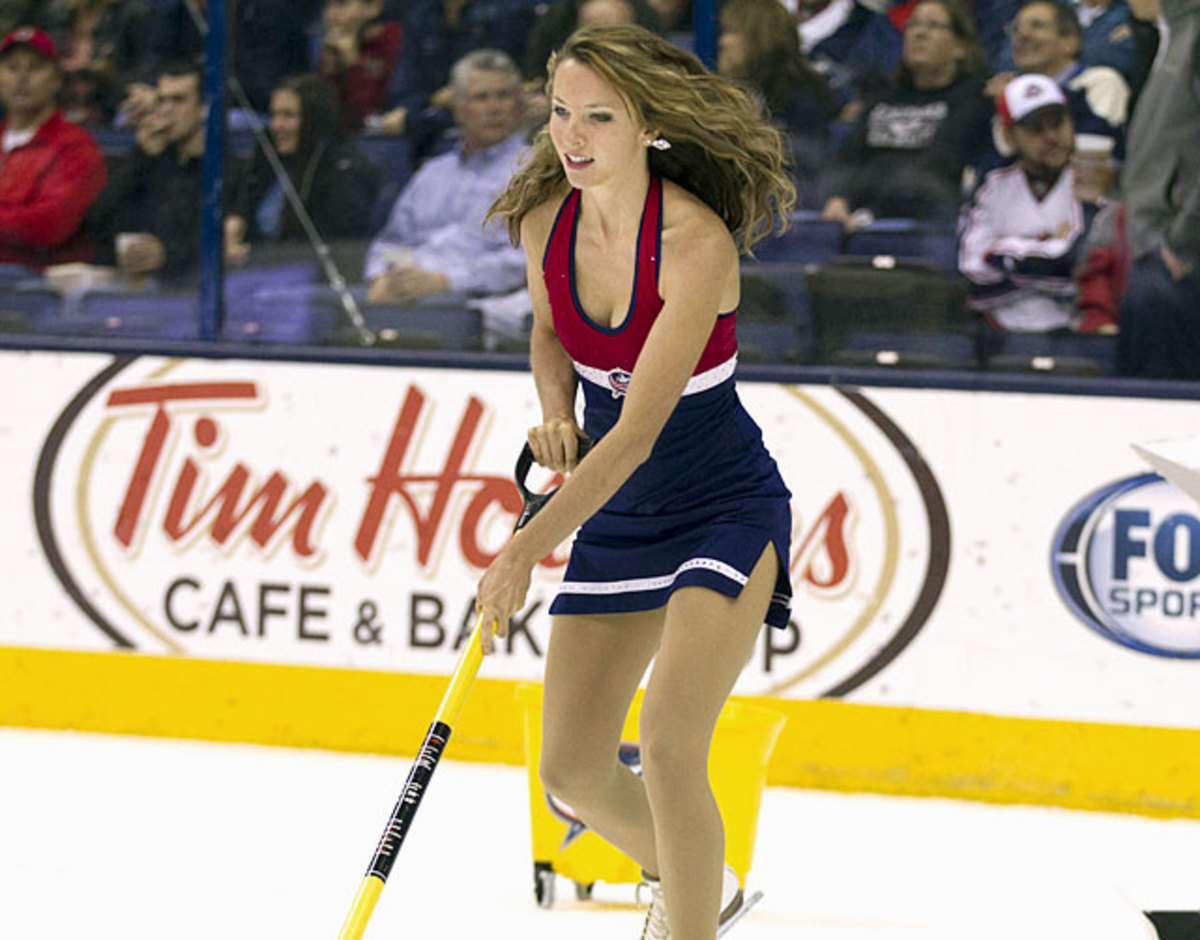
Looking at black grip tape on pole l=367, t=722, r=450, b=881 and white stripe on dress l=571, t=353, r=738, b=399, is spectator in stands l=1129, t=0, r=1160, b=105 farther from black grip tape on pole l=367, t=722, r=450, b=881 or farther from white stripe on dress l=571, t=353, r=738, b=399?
black grip tape on pole l=367, t=722, r=450, b=881

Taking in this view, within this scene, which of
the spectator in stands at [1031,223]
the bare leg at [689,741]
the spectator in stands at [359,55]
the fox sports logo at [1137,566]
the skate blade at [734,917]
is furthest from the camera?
the spectator in stands at [359,55]

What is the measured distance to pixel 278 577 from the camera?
5.68 metres

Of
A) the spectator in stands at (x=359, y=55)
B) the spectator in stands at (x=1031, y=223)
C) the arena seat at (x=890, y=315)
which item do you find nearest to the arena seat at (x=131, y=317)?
the spectator in stands at (x=359, y=55)

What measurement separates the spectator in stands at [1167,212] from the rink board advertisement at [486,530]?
0.68 feet

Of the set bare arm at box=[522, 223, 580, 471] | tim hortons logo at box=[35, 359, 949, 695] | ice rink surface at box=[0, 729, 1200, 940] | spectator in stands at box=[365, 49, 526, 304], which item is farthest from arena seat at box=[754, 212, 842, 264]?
bare arm at box=[522, 223, 580, 471]

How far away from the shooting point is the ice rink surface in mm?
4156

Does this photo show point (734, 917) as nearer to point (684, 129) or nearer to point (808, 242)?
point (684, 129)

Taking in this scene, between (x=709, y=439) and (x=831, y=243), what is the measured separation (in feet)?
7.77

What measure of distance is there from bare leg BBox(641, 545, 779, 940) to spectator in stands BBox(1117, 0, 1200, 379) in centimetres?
249

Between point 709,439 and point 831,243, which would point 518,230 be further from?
point 831,243

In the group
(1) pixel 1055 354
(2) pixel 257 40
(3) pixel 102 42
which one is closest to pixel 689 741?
(1) pixel 1055 354

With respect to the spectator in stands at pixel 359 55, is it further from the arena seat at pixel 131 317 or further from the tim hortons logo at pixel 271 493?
the tim hortons logo at pixel 271 493

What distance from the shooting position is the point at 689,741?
3.12 metres

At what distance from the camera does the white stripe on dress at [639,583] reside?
3.20m
